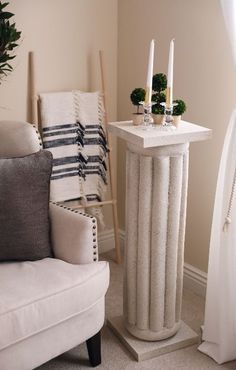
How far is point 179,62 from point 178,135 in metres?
0.75

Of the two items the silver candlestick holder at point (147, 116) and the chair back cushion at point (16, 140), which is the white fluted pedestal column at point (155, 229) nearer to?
the silver candlestick holder at point (147, 116)

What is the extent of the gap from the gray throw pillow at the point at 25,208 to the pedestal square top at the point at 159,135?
1.22 ft

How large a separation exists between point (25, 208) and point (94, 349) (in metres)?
0.67

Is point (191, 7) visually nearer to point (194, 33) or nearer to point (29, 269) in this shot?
point (194, 33)

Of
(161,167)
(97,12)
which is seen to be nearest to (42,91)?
(97,12)

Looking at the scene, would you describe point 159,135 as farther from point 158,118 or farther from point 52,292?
point 52,292

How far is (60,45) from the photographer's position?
9.80 feet

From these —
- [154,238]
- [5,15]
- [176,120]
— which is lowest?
[154,238]

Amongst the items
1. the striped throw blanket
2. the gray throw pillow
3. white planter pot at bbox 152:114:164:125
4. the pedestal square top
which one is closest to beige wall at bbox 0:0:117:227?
the striped throw blanket

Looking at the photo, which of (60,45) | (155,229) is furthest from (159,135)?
(60,45)

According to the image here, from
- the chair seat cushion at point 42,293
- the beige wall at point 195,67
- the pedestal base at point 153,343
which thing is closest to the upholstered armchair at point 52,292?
the chair seat cushion at point 42,293

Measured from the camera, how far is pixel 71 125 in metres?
3.04

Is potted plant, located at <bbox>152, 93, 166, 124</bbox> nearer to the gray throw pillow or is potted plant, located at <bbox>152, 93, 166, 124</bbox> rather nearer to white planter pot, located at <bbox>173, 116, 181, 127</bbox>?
white planter pot, located at <bbox>173, 116, 181, 127</bbox>

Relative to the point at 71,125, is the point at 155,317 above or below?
below
